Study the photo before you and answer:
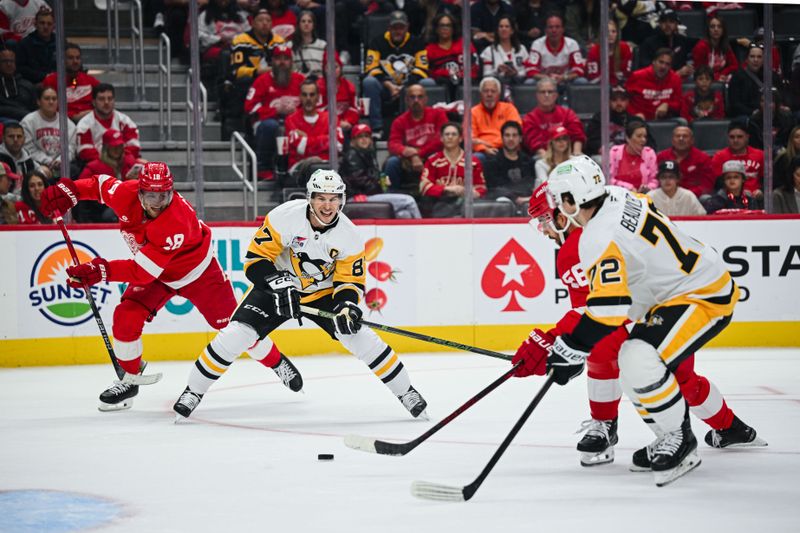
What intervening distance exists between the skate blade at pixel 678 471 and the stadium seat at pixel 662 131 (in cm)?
425

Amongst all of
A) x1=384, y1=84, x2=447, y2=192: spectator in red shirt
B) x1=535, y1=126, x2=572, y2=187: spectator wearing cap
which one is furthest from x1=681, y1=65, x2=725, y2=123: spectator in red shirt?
Answer: x1=384, y1=84, x2=447, y2=192: spectator in red shirt

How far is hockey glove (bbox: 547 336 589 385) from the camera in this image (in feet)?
11.7

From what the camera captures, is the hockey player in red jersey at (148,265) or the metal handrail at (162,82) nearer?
the hockey player in red jersey at (148,265)

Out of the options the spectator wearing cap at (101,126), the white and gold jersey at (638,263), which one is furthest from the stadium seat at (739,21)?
the white and gold jersey at (638,263)

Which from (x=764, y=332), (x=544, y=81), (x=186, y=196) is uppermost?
(x=544, y=81)

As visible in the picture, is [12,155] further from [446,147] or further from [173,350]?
[446,147]

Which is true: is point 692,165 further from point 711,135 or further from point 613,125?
point 613,125

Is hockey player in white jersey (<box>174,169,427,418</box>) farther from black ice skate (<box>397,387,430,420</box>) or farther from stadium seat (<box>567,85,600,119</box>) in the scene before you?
stadium seat (<box>567,85,600,119</box>)

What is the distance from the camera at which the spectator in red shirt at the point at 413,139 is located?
24.7 feet

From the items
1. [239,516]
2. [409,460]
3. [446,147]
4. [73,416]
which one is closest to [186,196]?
[446,147]

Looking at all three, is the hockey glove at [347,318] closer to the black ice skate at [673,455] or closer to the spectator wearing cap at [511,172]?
the black ice skate at [673,455]

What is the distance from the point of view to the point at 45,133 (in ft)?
23.1

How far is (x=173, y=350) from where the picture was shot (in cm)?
732

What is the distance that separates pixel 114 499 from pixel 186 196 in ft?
12.9
